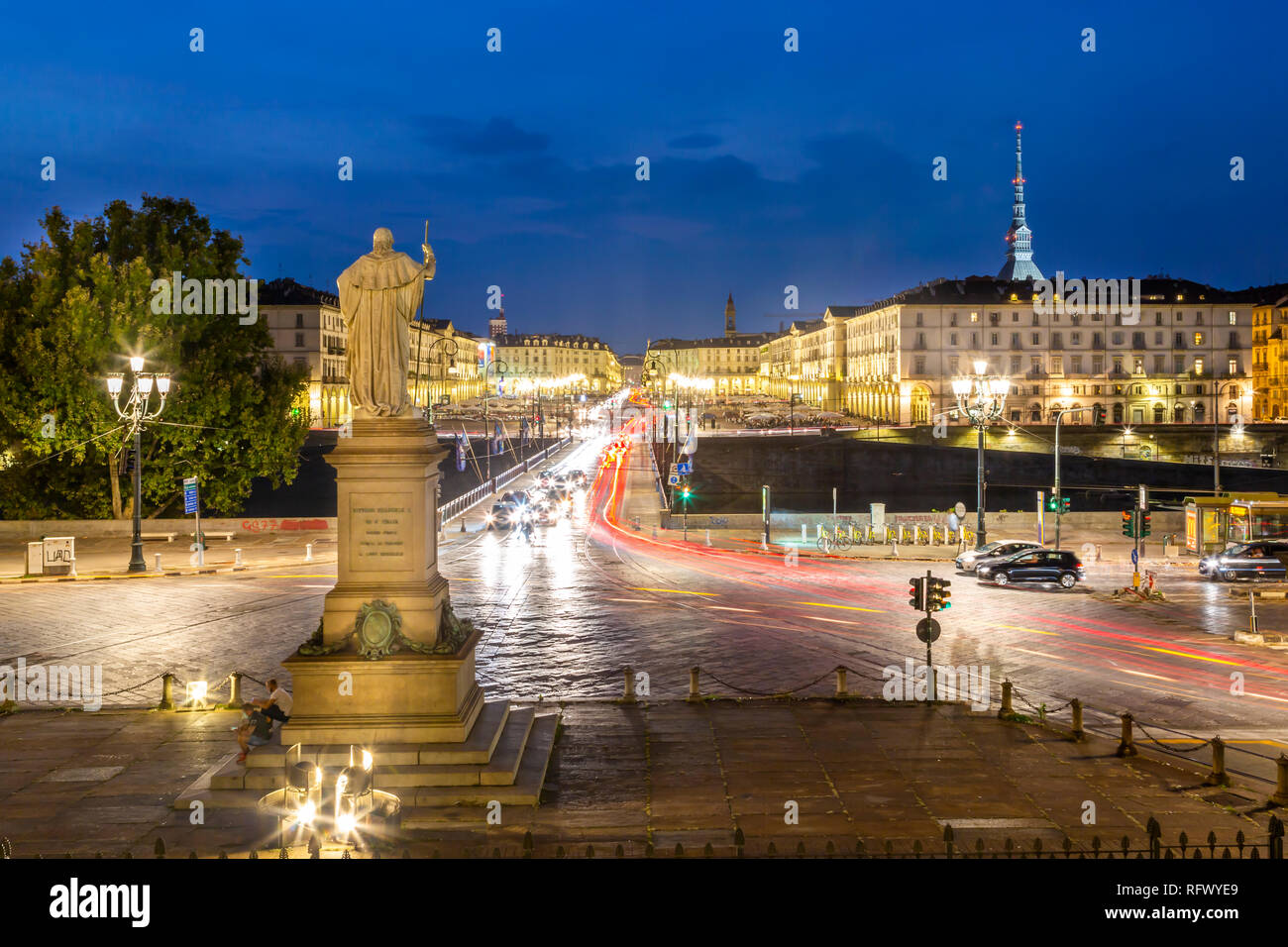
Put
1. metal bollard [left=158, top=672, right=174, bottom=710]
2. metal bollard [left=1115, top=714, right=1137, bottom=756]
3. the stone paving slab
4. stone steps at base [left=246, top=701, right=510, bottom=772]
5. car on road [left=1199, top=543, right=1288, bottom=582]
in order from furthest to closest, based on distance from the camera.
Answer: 1. car on road [left=1199, top=543, right=1288, bottom=582]
2. metal bollard [left=158, top=672, right=174, bottom=710]
3. metal bollard [left=1115, top=714, right=1137, bottom=756]
4. stone steps at base [left=246, top=701, right=510, bottom=772]
5. the stone paving slab

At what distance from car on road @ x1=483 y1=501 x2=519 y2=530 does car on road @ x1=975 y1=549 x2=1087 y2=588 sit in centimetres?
2222

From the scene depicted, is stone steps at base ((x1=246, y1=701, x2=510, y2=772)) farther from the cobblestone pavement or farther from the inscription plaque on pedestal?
the cobblestone pavement

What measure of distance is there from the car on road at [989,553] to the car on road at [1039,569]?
1337 millimetres

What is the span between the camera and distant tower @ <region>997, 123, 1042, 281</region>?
612ft

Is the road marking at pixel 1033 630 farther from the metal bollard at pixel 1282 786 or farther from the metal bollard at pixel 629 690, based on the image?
the metal bollard at pixel 629 690

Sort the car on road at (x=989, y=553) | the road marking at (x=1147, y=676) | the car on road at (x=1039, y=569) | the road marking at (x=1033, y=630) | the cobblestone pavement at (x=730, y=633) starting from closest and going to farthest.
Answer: the cobblestone pavement at (x=730, y=633) < the road marking at (x=1147, y=676) < the road marking at (x=1033, y=630) < the car on road at (x=1039, y=569) < the car on road at (x=989, y=553)

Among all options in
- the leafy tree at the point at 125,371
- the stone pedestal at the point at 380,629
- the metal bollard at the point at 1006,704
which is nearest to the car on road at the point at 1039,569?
the metal bollard at the point at 1006,704

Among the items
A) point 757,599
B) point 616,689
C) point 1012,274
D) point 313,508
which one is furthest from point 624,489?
point 1012,274

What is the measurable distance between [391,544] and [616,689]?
272 inches

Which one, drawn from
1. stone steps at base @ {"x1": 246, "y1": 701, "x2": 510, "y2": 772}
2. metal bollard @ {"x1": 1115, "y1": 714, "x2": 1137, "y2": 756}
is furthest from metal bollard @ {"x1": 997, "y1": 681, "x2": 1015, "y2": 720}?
stone steps at base @ {"x1": 246, "y1": 701, "x2": 510, "y2": 772}

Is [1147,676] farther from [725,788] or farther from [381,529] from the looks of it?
[381,529]

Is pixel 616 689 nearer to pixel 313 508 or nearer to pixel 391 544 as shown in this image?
pixel 391 544

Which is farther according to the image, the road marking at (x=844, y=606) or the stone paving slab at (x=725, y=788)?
the road marking at (x=844, y=606)

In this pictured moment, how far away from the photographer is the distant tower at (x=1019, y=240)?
187m
